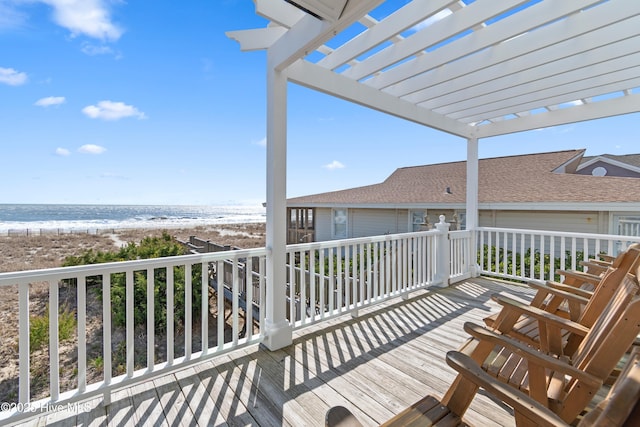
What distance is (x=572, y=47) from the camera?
2.51 meters

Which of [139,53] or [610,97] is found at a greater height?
[139,53]

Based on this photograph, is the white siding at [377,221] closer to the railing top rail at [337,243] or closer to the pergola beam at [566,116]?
the pergola beam at [566,116]

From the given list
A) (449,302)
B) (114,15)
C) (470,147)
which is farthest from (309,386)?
(114,15)

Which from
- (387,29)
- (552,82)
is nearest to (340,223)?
(552,82)

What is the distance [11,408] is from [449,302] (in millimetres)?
4079

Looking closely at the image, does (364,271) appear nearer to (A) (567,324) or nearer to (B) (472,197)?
(B) (472,197)

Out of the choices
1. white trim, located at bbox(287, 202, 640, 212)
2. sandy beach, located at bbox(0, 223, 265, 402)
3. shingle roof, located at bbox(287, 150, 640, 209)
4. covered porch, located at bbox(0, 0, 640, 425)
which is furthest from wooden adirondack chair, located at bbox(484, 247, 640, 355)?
shingle roof, located at bbox(287, 150, 640, 209)

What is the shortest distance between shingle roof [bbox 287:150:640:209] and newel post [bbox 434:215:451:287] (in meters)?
3.94

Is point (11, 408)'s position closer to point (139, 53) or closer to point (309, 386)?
point (309, 386)

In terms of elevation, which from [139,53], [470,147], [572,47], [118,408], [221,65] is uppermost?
[139,53]

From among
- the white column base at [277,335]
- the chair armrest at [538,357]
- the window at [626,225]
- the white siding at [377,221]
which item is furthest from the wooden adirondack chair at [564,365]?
the white siding at [377,221]

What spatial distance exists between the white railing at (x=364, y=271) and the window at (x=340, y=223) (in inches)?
266

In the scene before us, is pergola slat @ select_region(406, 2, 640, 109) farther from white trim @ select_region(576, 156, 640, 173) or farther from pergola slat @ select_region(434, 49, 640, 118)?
white trim @ select_region(576, 156, 640, 173)

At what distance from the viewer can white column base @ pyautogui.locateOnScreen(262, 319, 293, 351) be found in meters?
2.62
